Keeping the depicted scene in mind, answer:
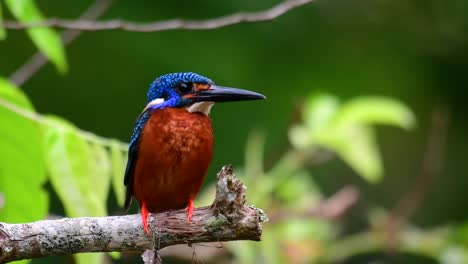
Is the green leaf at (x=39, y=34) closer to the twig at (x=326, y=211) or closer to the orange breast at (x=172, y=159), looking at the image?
Result: the orange breast at (x=172, y=159)

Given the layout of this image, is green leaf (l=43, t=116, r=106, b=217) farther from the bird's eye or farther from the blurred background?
the blurred background

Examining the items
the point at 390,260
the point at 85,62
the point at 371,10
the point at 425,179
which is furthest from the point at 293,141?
the point at 371,10

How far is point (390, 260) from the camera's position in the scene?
20.4ft

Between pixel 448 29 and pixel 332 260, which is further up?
pixel 448 29

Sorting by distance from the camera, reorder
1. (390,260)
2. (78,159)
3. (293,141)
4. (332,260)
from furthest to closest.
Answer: (390,260) < (332,260) < (293,141) < (78,159)

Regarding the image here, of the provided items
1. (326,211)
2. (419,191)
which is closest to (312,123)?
(326,211)

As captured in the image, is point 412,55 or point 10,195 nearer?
point 10,195

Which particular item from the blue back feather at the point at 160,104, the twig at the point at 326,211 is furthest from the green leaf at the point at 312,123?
the blue back feather at the point at 160,104

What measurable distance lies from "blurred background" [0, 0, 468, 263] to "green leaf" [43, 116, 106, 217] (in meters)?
2.52

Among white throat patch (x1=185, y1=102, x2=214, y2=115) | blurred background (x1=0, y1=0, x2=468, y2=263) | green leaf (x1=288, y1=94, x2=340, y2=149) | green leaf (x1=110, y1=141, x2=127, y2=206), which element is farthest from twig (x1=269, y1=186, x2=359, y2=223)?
green leaf (x1=110, y1=141, x2=127, y2=206)

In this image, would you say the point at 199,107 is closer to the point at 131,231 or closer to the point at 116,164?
the point at 116,164

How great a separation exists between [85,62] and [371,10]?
256cm

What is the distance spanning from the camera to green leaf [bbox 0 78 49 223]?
3.28 meters

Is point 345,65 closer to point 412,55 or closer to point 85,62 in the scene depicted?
point 412,55
